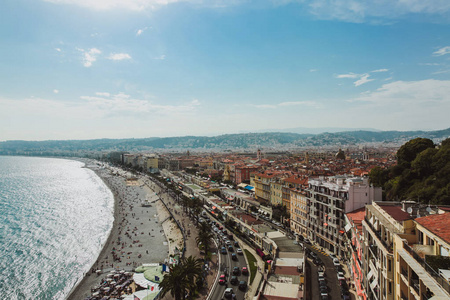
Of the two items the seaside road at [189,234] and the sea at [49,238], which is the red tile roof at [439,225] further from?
the sea at [49,238]

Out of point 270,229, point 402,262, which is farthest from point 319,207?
point 402,262

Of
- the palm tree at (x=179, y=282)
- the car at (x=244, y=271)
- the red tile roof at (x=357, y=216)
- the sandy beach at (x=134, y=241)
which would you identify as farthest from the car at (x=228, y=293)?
the sandy beach at (x=134, y=241)

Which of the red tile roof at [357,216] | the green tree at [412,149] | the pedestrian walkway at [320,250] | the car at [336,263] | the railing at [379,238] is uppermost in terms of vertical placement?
the green tree at [412,149]

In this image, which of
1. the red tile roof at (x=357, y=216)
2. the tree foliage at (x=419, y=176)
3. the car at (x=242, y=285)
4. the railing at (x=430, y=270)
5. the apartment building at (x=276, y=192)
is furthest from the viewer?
the apartment building at (x=276, y=192)

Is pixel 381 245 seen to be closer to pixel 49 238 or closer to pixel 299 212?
pixel 299 212

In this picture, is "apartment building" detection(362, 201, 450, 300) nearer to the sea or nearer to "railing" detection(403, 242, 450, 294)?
"railing" detection(403, 242, 450, 294)

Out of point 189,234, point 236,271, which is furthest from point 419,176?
point 189,234
